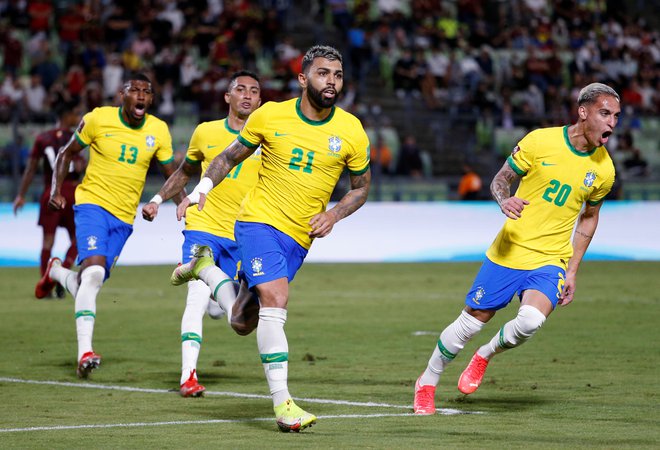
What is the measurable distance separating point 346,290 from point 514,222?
995 centimetres

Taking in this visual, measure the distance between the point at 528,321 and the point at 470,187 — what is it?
16.7m

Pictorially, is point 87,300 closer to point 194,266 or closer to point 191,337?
point 191,337

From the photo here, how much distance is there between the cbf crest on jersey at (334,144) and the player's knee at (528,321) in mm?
1630

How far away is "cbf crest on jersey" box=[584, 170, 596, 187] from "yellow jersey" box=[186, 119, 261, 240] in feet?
9.00

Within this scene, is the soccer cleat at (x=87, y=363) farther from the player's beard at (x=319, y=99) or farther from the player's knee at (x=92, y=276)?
the player's beard at (x=319, y=99)

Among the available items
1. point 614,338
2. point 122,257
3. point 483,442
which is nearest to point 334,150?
point 483,442

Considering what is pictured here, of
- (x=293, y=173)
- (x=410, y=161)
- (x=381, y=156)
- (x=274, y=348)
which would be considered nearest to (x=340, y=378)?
(x=274, y=348)

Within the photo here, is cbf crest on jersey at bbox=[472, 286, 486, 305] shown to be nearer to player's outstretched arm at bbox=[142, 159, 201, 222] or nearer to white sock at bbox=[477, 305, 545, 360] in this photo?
white sock at bbox=[477, 305, 545, 360]

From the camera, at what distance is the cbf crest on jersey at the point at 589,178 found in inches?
336

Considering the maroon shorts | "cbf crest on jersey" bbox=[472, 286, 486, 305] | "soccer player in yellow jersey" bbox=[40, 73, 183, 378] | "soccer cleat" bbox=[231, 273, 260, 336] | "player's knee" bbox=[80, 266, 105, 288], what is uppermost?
"cbf crest on jersey" bbox=[472, 286, 486, 305]

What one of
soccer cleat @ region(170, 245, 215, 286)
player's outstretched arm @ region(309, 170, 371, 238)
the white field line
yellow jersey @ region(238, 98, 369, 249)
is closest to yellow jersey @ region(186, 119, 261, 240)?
soccer cleat @ region(170, 245, 215, 286)

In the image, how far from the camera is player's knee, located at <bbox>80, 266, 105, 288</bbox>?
10.4m

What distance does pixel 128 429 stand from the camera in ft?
24.6

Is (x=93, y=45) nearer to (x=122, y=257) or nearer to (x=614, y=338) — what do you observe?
(x=122, y=257)
